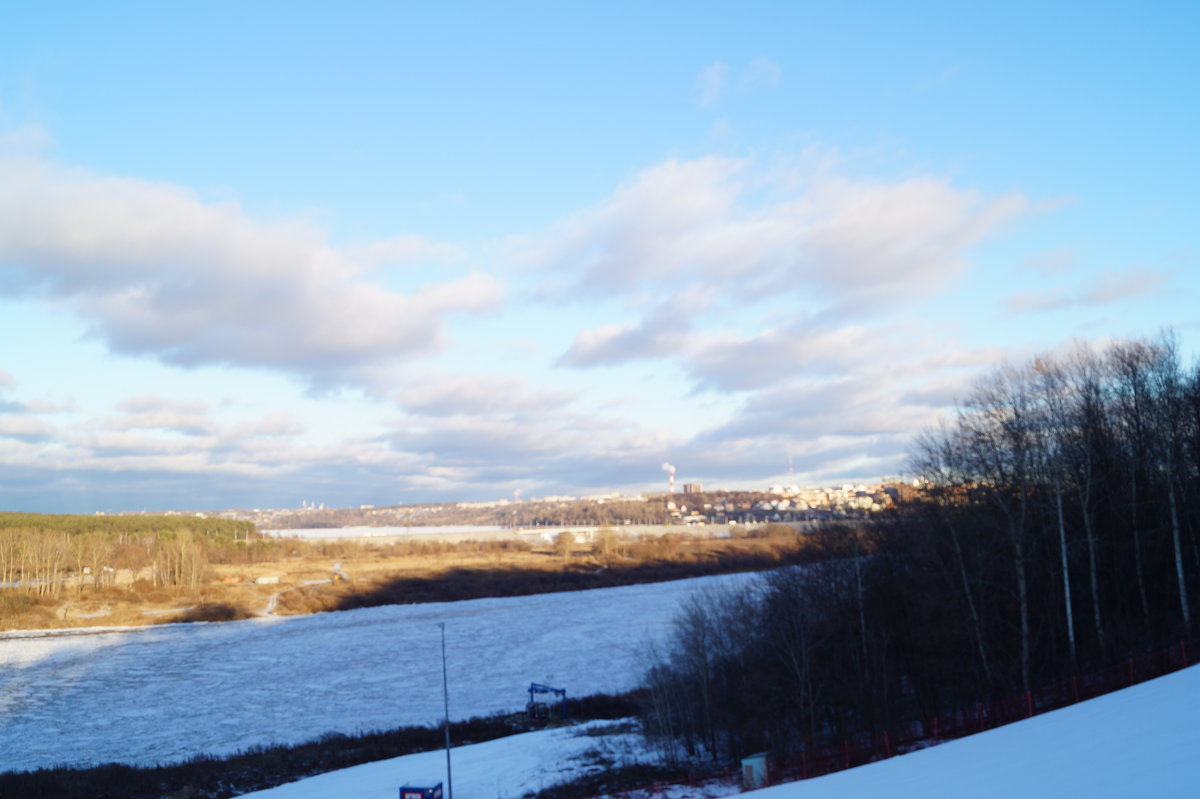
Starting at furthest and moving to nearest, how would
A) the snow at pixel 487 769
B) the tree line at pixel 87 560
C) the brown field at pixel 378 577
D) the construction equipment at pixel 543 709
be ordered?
the tree line at pixel 87 560, the brown field at pixel 378 577, the construction equipment at pixel 543 709, the snow at pixel 487 769

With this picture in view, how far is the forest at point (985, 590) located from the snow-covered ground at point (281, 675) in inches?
484

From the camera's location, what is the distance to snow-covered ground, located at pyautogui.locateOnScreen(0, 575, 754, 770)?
34.8 m

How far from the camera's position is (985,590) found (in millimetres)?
27938

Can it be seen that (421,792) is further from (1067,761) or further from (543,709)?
(1067,761)

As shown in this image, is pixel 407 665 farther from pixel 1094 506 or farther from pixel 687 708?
pixel 1094 506

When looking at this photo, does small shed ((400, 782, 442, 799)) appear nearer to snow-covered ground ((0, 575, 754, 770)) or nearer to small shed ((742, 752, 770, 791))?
small shed ((742, 752, 770, 791))

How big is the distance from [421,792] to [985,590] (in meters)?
20.7

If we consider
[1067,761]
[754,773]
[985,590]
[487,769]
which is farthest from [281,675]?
[1067,761]

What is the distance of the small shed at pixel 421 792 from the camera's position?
875 inches

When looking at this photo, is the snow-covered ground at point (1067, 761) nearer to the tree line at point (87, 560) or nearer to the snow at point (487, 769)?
the snow at point (487, 769)

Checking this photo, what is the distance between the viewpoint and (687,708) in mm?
30016

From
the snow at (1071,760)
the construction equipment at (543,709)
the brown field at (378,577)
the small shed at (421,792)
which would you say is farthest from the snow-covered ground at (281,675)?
the snow at (1071,760)

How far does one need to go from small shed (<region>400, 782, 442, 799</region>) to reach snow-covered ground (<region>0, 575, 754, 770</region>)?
45.0ft

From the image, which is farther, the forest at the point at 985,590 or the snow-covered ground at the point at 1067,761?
the forest at the point at 985,590
